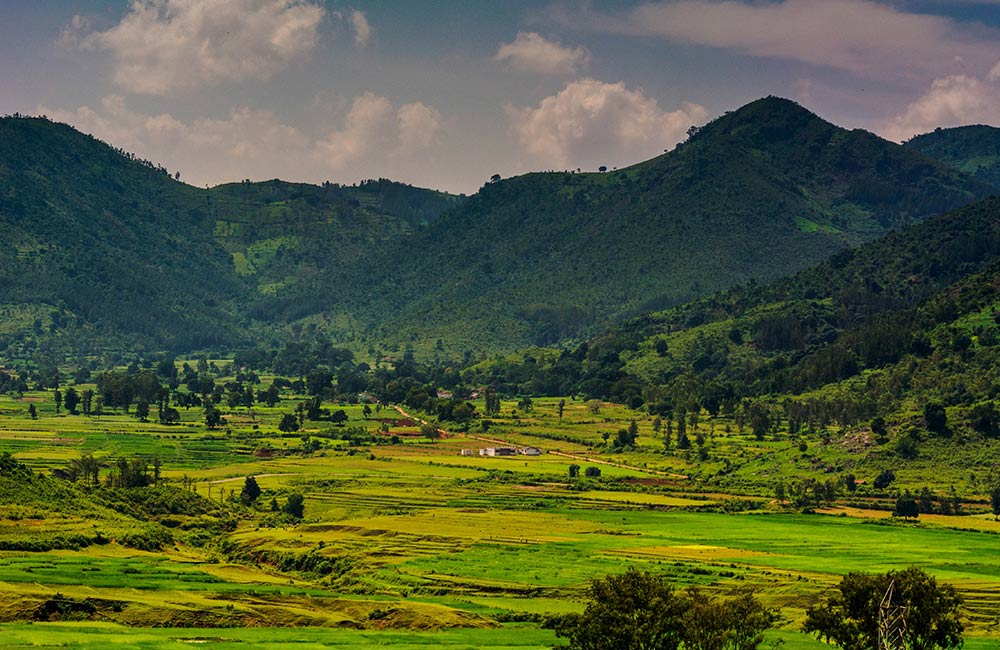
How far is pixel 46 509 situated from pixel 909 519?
273 feet

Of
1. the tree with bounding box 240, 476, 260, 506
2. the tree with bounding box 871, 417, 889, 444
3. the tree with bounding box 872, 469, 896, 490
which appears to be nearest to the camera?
the tree with bounding box 240, 476, 260, 506

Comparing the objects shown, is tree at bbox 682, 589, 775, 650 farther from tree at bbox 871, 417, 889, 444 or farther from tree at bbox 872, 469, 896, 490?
tree at bbox 871, 417, 889, 444

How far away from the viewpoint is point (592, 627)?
2677 inches

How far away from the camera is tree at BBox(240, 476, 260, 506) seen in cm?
14700

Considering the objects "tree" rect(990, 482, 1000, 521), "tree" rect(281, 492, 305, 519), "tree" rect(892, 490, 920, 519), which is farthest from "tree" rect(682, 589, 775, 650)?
"tree" rect(990, 482, 1000, 521)

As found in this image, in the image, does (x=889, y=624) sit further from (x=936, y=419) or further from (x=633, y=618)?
(x=936, y=419)

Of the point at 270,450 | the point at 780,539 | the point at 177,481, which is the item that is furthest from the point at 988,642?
the point at 270,450

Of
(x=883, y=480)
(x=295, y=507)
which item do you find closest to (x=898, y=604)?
(x=295, y=507)

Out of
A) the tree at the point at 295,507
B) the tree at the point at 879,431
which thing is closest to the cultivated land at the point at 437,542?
the tree at the point at 295,507

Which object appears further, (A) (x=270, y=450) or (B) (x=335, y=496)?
(A) (x=270, y=450)

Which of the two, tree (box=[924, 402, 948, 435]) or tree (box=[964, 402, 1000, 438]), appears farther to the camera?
tree (box=[924, 402, 948, 435])

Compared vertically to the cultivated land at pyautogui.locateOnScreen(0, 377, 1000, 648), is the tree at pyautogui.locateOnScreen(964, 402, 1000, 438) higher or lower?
higher

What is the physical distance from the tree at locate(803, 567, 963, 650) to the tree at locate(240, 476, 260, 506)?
87.9 metres

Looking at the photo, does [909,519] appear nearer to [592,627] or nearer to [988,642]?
[988,642]
